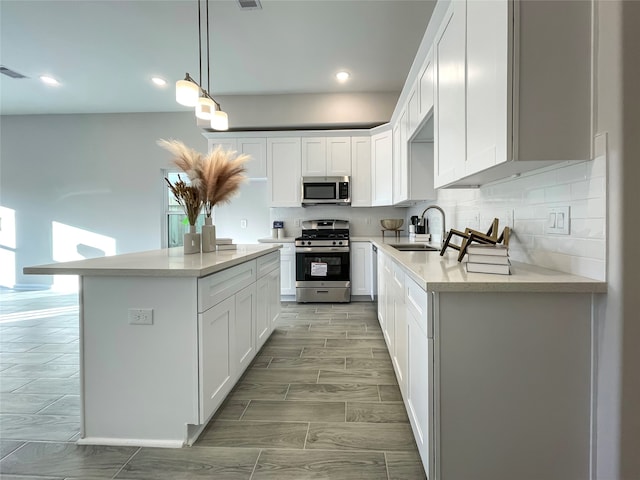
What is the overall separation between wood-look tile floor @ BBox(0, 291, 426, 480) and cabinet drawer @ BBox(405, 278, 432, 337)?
663 millimetres

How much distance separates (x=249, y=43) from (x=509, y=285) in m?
3.43

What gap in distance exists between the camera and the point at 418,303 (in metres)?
1.50

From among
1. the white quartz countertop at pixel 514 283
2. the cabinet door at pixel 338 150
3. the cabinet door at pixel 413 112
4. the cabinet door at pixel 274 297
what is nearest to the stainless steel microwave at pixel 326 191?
the cabinet door at pixel 338 150

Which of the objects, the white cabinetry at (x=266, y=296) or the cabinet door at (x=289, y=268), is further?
the cabinet door at (x=289, y=268)

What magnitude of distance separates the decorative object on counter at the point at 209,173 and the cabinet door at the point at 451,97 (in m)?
1.34

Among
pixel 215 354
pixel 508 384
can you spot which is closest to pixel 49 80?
pixel 215 354

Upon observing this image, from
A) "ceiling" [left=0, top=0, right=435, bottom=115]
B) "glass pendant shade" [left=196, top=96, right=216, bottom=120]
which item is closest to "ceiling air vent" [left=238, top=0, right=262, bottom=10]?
"ceiling" [left=0, top=0, right=435, bottom=115]

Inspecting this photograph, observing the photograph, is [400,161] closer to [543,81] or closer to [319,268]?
[319,268]

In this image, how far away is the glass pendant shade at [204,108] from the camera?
2613 millimetres

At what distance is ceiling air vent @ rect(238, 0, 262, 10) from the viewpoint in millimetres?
2798

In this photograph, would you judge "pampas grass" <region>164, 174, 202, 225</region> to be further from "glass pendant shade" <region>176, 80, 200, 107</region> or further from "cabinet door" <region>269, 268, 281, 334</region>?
"cabinet door" <region>269, 268, 281, 334</region>

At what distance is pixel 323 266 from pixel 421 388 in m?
3.20

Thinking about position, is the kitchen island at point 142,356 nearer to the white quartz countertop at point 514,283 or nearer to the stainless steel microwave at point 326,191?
the white quartz countertop at point 514,283

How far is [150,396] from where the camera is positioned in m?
1.66
